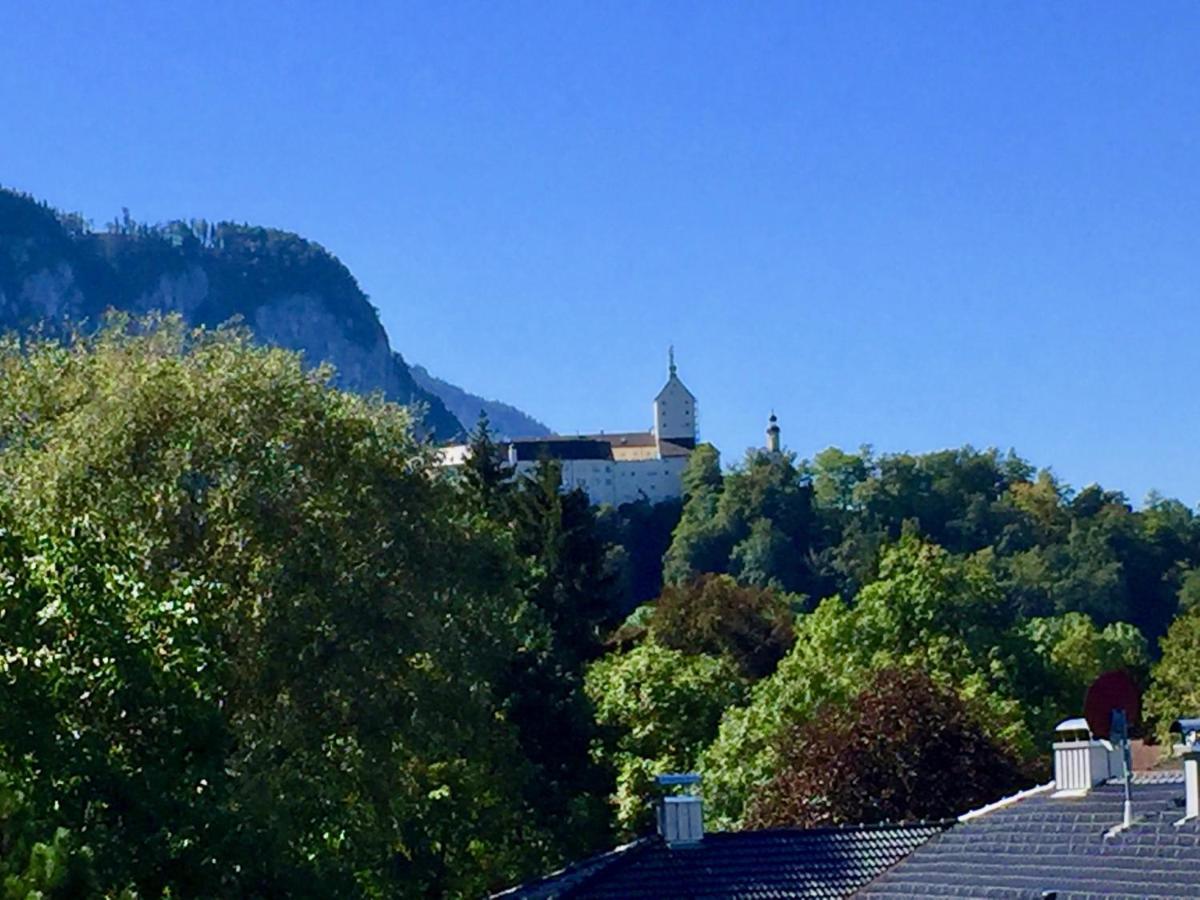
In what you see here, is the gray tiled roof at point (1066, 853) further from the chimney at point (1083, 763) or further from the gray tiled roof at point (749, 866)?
the gray tiled roof at point (749, 866)

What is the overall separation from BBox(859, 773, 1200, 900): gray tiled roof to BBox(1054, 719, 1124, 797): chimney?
0.22 meters

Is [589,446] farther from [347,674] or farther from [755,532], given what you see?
[347,674]

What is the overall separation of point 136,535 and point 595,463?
6113 inches

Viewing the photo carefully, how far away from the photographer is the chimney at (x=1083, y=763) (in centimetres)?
2216

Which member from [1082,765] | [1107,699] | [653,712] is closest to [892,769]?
[1107,699]

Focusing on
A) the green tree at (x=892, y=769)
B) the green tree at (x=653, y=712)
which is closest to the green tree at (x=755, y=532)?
the green tree at (x=653, y=712)

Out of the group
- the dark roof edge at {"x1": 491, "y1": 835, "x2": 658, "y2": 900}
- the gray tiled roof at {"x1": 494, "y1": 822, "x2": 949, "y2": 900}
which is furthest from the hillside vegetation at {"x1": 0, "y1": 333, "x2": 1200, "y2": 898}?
the gray tiled roof at {"x1": 494, "y1": 822, "x2": 949, "y2": 900}

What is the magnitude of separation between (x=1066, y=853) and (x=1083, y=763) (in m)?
1.78

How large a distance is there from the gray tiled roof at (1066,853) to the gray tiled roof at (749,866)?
892 mm

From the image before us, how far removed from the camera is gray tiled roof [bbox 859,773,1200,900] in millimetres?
19047

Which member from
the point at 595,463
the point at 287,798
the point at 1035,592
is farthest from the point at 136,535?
the point at 595,463

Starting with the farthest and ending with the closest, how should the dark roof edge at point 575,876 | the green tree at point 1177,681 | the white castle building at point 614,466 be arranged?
the white castle building at point 614,466 → the green tree at point 1177,681 → the dark roof edge at point 575,876

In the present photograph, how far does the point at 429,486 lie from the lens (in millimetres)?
28672

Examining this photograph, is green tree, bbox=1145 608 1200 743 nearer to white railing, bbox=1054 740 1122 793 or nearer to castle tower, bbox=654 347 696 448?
white railing, bbox=1054 740 1122 793
